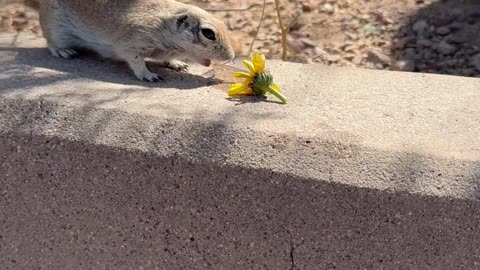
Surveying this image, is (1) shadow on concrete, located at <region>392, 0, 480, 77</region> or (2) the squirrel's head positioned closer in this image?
(2) the squirrel's head

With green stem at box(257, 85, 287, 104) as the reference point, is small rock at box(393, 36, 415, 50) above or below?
below

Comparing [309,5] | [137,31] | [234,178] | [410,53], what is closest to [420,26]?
[410,53]

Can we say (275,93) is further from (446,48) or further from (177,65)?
(446,48)

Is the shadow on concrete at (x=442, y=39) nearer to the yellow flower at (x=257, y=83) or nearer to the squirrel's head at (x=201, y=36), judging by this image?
the squirrel's head at (x=201, y=36)

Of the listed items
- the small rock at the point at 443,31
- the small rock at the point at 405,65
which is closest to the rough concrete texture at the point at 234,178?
the small rock at the point at 405,65

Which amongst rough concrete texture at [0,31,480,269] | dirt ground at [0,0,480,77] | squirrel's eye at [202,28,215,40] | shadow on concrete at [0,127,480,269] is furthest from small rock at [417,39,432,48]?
shadow on concrete at [0,127,480,269]

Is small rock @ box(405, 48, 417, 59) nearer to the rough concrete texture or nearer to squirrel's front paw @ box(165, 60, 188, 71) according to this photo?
the rough concrete texture

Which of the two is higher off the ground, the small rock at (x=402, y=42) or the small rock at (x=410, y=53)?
the small rock at (x=402, y=42)

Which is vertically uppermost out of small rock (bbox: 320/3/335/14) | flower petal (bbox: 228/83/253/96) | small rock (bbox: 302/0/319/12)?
flower petal (bbox: 228/83/253/96)
